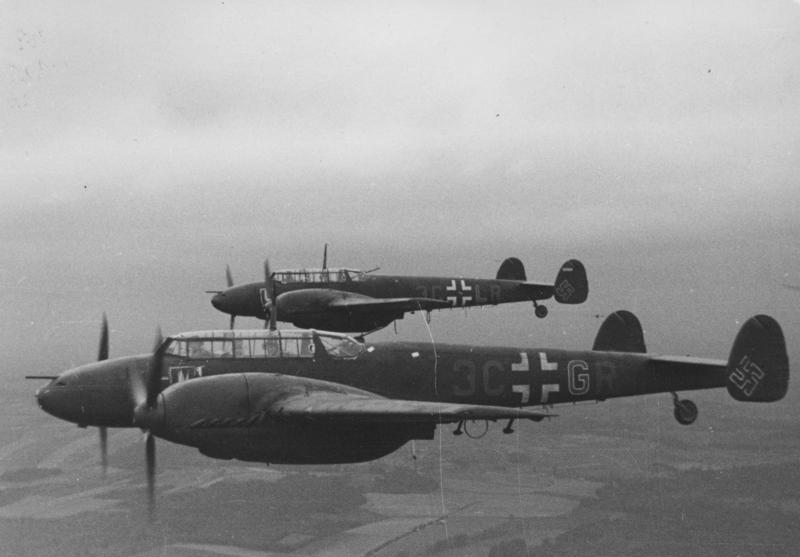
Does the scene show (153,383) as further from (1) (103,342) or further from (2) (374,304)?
(2) (374,304)

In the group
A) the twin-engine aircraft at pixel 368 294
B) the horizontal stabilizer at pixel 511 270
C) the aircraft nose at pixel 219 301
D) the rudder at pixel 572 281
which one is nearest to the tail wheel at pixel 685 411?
the twin-engine aircraft at pixel 368 294

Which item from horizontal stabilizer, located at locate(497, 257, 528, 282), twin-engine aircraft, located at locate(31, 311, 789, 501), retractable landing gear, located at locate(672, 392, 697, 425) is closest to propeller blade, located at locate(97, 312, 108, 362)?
twin-engine aircraft, located at locate(31, 311, 789, 501)

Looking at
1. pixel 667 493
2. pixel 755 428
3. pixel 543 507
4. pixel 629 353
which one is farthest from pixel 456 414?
pixel 755 428

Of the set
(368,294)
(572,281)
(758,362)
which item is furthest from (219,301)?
(758,362)

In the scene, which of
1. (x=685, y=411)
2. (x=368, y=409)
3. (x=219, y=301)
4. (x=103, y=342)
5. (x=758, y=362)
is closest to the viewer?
(x=368, y=409)

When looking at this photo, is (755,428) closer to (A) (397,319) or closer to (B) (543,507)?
(B) (543,507)
